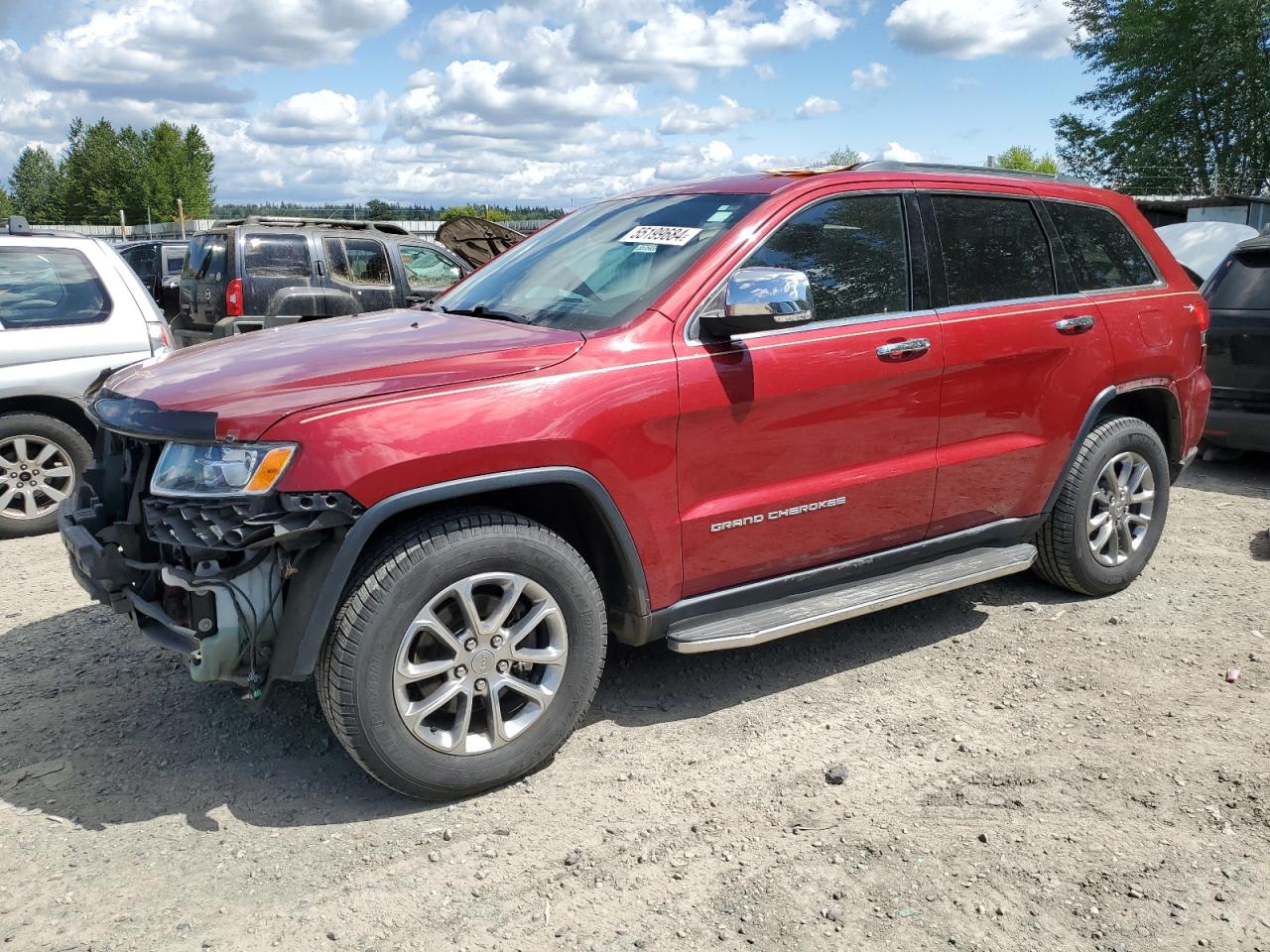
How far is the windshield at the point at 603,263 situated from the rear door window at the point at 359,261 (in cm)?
631

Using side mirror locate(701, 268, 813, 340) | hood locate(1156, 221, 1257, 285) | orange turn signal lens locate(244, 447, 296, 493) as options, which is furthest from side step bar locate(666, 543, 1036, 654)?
hood locate(1156, 221, 1257, 285)

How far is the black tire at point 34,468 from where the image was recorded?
6121 mm

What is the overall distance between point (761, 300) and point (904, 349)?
32.4 inches

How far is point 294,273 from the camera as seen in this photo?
1016 cm

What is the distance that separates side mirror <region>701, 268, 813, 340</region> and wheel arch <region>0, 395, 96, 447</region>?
170 inches

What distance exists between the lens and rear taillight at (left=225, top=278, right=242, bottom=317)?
974 centimetres

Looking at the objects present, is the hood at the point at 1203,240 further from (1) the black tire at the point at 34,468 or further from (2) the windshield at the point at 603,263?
(1) the black tire at the point at 34,468

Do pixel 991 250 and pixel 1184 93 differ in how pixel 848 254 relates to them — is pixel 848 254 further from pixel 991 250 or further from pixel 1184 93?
pixel 1184 93

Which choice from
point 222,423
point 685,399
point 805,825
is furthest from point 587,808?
point 222,423

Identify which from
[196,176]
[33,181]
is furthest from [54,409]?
[33,181]

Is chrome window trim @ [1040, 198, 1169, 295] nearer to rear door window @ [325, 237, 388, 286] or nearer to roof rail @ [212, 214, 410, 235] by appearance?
rear door window @ [325, 237, 388, 286]

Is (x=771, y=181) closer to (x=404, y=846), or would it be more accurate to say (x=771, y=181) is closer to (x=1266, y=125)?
(x=404, y=846)

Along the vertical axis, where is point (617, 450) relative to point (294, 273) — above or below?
below

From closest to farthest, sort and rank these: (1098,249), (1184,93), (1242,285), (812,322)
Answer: (812,322) → (1098,249) → (1242,285) → (1184,93)
